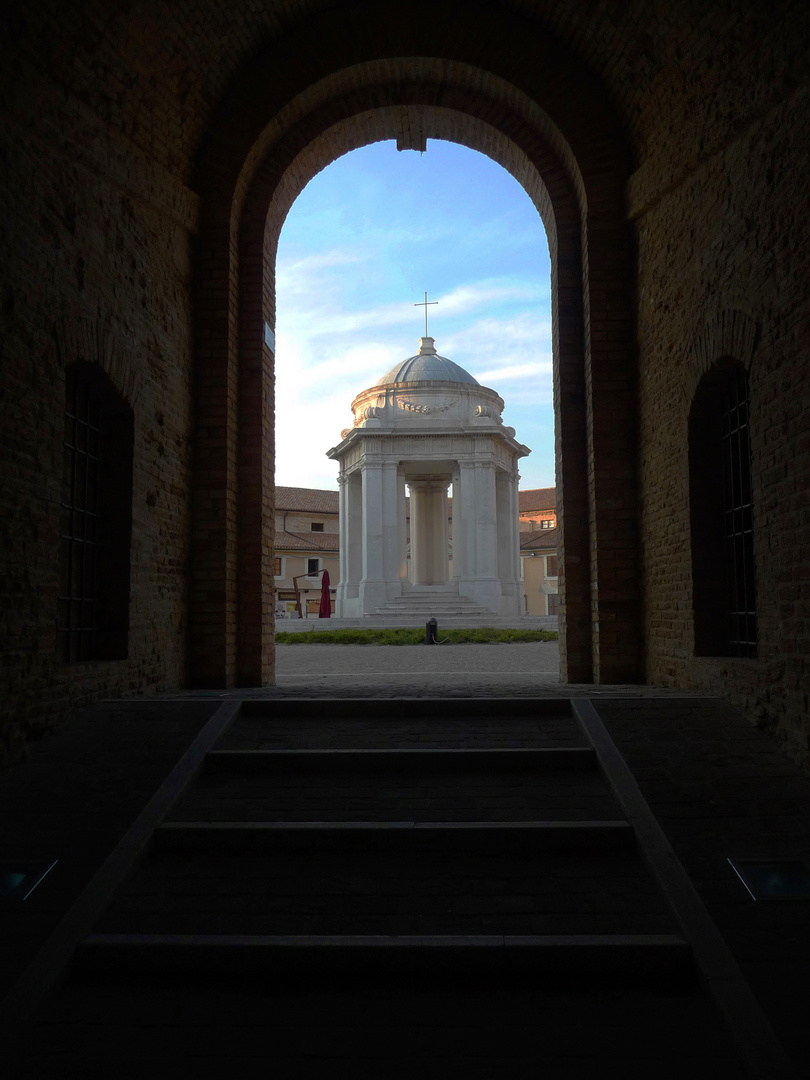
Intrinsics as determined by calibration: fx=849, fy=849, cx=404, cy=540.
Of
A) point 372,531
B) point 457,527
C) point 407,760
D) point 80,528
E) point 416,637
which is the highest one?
point 457,527

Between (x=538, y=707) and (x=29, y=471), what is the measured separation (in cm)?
374

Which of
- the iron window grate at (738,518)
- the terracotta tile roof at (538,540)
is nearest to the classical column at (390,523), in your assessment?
the terracotta tile roof at (538,540)

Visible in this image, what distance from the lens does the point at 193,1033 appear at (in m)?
3.21

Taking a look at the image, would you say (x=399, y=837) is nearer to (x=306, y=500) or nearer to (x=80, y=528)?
(x=80, y=528)

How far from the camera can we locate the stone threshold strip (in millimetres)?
3389

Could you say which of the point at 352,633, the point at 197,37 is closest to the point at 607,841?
the point at 197,37

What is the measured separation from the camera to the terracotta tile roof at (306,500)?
55.4 metres

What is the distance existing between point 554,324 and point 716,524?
9.82 feet

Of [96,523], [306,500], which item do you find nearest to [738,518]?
[96,523]

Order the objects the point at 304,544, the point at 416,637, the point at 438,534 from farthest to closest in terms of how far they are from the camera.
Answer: the point at 304,544, the point at 438,534, the point at 416,637

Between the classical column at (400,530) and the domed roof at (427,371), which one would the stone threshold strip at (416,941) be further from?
the domed roof at (427,371)

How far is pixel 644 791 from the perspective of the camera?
4.80 meters

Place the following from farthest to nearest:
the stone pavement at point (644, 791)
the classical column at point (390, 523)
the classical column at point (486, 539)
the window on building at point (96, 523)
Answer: the classical column at point (390, 523)
the classical column at point (486, 539)
the window on building at point (96, 523)
the stone pavement at point (644, 791)

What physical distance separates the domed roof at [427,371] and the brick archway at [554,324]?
886 inches
